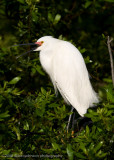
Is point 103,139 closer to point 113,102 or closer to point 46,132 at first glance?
point 113,102

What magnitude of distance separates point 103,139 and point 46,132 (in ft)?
1.45

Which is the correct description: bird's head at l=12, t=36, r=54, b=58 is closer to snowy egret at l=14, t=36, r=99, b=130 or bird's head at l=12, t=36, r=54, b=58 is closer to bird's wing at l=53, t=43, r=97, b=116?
snowy egret at l=14, t=36, r=99, b=130

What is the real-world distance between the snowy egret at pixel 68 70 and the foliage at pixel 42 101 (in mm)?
95

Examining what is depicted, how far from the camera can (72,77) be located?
2.56m

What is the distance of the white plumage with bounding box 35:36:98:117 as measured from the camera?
251cm

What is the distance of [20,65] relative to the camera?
2549 millimetres

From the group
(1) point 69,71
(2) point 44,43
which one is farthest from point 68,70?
(2) point 44,43

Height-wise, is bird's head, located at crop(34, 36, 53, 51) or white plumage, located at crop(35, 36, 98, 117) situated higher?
bird's head, located at crop(34, 36, 53, 51)

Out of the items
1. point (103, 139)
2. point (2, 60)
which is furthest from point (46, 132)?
point (2, 60)

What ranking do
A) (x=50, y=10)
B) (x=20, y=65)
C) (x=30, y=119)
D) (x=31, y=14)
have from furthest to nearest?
1. (x=50, y=10)
2. (x=20, y=65)
3. (x=31, y=14)
4. (x=30, y=119)

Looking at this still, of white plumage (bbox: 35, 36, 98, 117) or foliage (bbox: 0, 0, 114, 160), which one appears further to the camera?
white plumage (bbox: 35, 36, 98, 117)

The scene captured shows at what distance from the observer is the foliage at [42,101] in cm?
168

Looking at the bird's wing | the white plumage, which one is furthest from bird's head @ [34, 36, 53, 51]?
the bird's wing

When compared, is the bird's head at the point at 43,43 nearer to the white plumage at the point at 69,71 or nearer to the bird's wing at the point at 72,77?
the white plumage at the point at 69,71
